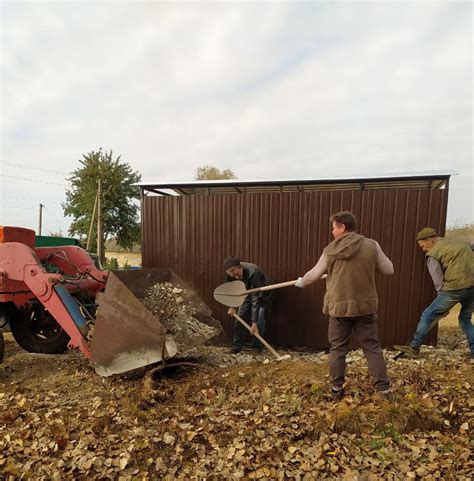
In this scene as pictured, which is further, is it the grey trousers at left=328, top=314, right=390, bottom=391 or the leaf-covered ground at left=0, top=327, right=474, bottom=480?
the grey trousers at left=328, top=314, right=390, bottom=391

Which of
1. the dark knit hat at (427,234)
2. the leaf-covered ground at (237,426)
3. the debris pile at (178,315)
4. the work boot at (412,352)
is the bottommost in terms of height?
the work boot at (412,352)

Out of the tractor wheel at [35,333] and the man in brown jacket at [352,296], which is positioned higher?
the man in brown jacket at [352,296]

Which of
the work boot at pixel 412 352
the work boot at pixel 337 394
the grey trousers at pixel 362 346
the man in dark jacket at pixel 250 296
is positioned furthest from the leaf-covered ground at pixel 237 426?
the man in dark jacket at pixel 250 296

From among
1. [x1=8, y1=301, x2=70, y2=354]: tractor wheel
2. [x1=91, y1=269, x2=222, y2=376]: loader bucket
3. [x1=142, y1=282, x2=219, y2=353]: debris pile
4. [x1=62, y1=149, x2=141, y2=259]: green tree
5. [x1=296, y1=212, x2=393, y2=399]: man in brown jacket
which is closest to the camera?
[x1=296, y1=212, x2=393, y2=399]: man in brown jacket

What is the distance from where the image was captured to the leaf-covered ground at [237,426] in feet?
7.00

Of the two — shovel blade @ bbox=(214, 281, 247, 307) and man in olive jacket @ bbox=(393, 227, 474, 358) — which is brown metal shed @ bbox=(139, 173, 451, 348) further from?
shovel blade @ bbox=(214, 281, 247, 307)

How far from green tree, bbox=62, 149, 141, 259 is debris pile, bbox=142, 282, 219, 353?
770 inches

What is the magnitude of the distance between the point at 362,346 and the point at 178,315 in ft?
7.19

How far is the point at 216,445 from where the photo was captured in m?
2.36

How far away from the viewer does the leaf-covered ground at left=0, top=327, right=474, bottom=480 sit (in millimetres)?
2135

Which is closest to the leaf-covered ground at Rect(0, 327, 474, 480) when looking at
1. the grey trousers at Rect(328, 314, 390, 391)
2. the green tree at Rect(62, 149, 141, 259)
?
the grey trousers at Rect(328, 314, 390, 391)

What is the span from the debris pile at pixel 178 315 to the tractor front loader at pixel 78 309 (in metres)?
0.13

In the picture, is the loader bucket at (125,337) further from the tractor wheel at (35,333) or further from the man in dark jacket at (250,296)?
the tractor wheel at (35,333)

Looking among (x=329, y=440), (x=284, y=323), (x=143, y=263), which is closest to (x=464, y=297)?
(x=284, y=323)
